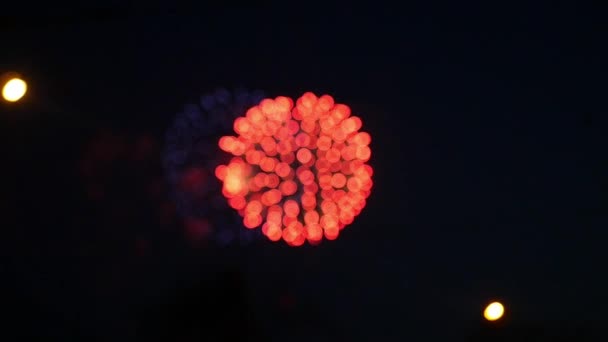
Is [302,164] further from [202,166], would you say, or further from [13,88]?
[13,88]

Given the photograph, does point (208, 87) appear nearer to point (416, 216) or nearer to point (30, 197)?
point (30, 197)

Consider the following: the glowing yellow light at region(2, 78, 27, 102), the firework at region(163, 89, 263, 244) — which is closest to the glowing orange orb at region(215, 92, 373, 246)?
the firework at region(163, 89, 263, 244)

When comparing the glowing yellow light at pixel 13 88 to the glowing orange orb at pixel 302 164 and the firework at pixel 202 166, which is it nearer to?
the firework at pixel 202 166

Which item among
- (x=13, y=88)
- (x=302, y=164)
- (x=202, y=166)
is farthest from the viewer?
(x=302, y=164)

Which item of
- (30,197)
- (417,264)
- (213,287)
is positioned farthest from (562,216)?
(30,197)

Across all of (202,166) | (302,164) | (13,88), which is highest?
(302,164)

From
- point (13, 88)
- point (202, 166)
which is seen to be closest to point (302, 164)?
point (202, 166)

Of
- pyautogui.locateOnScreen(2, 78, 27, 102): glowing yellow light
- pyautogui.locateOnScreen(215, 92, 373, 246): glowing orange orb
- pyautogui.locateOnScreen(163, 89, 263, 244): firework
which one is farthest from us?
pyautogui.locateOnScreen(215, 92, 373, 246): glowing orange orb

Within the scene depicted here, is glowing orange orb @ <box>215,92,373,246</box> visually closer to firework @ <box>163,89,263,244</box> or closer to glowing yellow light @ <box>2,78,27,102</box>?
firework @ <box>163,89,263,244</box>
